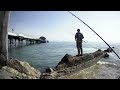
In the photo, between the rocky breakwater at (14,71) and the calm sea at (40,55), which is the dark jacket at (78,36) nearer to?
the rocky breakwater at (14,71)

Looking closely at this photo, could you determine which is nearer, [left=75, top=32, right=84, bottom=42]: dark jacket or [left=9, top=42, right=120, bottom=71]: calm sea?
[left=75, top=32, right=84, bottom=42]: dark jacket

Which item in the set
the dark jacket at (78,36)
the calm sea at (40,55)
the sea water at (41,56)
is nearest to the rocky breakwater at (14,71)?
the dark jacket at (78,36)

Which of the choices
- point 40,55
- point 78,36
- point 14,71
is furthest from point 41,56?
point 14,71

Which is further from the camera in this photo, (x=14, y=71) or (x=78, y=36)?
(x=78, y=36)

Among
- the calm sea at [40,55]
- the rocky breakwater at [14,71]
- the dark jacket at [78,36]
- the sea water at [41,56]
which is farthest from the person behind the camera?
the calm sea at [40,55]

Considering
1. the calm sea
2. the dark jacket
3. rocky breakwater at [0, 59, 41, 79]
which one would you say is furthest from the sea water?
rocky breakwater at [0, 59, 41, 79]

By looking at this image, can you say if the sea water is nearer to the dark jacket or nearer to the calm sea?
the calm sea

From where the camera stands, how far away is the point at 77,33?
11781 millimetres

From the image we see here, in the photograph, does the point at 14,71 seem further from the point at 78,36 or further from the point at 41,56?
the point at 41,56
